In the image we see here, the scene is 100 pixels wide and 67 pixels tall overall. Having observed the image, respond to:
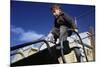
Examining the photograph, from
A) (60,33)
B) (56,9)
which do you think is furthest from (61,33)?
(56,9)

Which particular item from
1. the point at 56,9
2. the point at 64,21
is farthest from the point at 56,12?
the point at 64,21

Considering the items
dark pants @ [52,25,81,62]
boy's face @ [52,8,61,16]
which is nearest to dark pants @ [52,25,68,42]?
dark pants @ [52,25,81,62]

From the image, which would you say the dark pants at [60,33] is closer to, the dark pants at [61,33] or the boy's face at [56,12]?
the dark pants at [61,33]

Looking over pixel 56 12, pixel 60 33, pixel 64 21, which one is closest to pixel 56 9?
pixel 56 12

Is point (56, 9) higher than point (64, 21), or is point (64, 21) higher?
point (56, 9)

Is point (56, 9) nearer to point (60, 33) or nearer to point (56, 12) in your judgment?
point (56, 12)

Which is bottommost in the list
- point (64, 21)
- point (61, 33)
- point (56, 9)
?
point (61, 33)

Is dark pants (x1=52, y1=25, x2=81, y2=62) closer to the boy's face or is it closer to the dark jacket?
the dark jacket

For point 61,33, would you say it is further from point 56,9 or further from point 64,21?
point 56,9

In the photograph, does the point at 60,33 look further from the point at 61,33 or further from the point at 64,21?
the point at 64,21

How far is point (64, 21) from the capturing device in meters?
2.31

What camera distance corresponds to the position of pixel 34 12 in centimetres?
218

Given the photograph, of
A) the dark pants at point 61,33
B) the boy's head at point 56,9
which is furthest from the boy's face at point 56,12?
the dark pants at point 61,33
